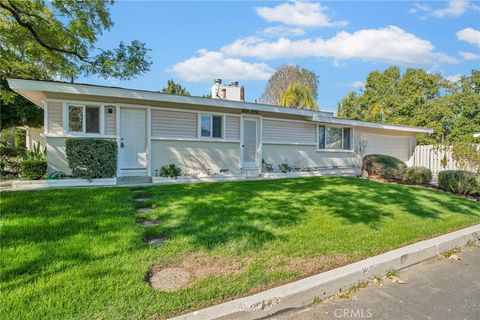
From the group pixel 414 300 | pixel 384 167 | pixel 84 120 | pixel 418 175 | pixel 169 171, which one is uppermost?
pixel 84 120

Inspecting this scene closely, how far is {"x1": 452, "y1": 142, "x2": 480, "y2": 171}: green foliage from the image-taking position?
12078 millimetres

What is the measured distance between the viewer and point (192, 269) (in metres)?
3.28

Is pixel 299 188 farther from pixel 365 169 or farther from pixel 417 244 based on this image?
pixel 365 169

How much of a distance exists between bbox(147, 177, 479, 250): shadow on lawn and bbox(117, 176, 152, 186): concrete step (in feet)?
6.50

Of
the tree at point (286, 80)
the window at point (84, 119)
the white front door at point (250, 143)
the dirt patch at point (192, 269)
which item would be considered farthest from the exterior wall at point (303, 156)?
the tree at point (286, 80)

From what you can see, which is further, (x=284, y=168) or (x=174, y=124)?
(x=284, y=168)

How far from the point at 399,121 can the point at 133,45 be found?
2905cm

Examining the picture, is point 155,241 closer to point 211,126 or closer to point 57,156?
point 57,156

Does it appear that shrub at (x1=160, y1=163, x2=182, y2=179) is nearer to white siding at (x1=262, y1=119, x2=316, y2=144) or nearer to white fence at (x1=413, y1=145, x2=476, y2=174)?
white siding at (x1=262, y1=119, x2=316, y2=144)

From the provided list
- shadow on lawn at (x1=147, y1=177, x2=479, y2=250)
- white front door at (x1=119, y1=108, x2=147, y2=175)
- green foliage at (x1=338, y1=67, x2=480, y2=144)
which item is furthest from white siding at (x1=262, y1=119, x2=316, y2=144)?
green foliage at (x1=338, y1=67, x2=480, y2=144)

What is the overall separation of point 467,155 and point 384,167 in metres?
3.43

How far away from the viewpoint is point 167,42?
10.3m

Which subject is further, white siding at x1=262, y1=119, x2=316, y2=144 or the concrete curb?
white siding at x1=262, y1=119, x2=316, y2=144

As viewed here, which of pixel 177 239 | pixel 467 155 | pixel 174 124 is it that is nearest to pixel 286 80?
pixel 467 155
